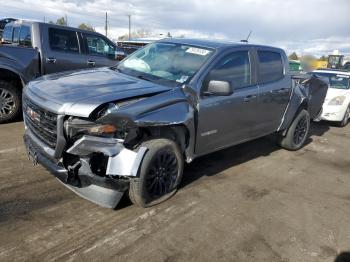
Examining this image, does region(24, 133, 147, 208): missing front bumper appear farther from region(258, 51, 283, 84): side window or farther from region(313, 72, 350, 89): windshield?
region(313, 72, 350, 89): windshield

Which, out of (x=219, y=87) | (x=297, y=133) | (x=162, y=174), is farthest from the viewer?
(x=297, y=133)

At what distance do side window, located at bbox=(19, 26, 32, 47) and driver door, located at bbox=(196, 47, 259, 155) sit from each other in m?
4.50

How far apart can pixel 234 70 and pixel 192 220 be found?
215cm

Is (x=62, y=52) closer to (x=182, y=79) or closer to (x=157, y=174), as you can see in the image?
(x=182, y=79)

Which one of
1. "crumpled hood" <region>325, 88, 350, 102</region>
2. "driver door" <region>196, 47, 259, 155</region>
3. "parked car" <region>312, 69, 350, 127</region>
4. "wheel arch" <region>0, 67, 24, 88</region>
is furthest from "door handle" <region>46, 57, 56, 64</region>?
"crumpled hood" <region>325, 88, 350, 102</region>

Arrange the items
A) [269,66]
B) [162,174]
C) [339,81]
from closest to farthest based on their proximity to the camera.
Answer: [162,174], [269,66], [339,81]

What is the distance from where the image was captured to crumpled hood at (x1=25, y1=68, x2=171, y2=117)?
338cm

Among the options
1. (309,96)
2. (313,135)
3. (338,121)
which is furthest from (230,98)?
(338,121)

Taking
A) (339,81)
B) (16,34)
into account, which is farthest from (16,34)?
(339,81)

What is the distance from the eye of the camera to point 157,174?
391 cm

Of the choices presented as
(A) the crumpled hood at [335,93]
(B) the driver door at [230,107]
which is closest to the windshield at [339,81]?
(A) the crumpled hood at [335,93]

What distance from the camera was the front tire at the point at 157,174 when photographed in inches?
144

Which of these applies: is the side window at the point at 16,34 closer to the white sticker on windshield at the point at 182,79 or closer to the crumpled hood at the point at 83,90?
the crumpled hood at the point at 83,90

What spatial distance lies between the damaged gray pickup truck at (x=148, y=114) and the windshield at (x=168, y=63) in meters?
0.01
